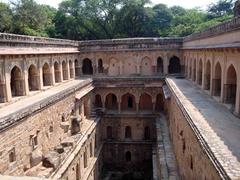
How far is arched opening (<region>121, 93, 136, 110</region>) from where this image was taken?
25845 mm

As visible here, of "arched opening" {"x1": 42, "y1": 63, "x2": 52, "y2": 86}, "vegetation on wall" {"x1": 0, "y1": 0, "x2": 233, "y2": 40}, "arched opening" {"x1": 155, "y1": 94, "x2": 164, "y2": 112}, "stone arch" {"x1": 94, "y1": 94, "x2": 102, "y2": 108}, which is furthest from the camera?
"vegetation on wall" {"x1": 0, "y1": 0, "x2": 233, "y2": 40}

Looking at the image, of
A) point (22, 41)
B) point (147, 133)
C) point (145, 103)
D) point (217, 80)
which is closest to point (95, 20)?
point (145, 103)

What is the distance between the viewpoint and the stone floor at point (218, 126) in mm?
7098

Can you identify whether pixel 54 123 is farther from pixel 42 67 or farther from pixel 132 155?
pixel 132 155

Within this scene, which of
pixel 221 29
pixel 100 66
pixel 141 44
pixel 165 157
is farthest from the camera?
pixel 100 66

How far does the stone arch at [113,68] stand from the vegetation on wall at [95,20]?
10218 millimetres

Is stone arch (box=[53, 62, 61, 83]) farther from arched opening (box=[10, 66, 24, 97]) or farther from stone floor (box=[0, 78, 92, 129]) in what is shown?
arched opening (box=[10, 66, 24, 97])

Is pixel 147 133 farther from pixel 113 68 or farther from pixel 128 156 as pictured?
pixel 113 68

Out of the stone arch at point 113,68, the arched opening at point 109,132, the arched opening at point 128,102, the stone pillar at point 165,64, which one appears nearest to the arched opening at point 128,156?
the arched opening at point 109,132

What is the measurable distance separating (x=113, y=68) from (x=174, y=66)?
5.51 m

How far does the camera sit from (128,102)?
26.1m

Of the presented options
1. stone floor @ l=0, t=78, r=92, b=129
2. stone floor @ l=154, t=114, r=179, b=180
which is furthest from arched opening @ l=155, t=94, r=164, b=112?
stone floor @ l=0, t=78, r=92, b=129

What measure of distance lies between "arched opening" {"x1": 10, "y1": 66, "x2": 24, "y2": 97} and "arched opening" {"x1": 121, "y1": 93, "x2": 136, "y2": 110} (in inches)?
445

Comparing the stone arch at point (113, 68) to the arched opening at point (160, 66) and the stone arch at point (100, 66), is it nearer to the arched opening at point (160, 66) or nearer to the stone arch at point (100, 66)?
the stone arch at point (100, 66)
